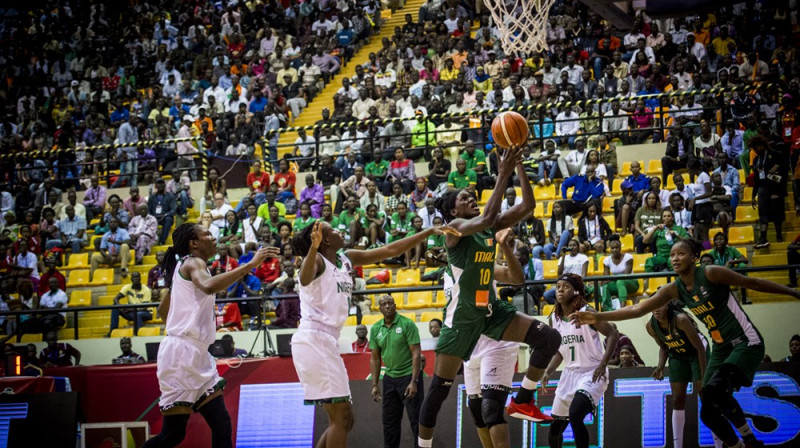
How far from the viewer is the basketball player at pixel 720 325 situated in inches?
305

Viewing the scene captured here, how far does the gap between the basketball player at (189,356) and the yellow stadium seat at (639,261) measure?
869 cm

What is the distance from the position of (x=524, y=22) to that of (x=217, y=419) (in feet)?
33.3

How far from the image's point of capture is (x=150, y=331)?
16062mm

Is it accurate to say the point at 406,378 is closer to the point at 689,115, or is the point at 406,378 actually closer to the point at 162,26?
the point at 689,115

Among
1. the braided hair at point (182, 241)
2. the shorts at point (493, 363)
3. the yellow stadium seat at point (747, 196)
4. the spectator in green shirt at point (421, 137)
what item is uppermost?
the spectator in green shirt at point (421, 137)

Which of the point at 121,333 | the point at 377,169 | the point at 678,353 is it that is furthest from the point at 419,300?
the point at 678,353

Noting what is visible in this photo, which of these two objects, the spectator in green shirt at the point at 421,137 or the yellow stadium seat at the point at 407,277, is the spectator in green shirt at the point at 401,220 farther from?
the spectator in green shirt at the point at 421,137

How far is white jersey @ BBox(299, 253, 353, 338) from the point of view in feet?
24.6

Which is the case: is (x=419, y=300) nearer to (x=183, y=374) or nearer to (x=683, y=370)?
(x=683, y=370)

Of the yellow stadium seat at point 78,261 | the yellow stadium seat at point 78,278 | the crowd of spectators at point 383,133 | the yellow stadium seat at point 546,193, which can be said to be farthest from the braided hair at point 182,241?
the yellow stadium seat at point 78,261

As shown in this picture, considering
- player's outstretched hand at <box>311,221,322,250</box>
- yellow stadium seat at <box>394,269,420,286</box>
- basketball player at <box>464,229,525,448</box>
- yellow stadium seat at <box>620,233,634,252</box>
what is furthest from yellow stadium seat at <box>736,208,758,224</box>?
player's outstretched hand at <box>311,221,322,250</box>

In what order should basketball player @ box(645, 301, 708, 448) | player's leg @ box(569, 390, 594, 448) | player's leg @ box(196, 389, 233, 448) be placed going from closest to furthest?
player's leg @ box(196, 389, 233, 448) < player's leg @ box(569, 390, 594, 448) < basketball player @ box(645, 301, 708, 448)

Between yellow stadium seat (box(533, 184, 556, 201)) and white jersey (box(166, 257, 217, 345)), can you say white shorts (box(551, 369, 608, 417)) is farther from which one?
yellow stadium seat (box(533, 184, 556, 201))

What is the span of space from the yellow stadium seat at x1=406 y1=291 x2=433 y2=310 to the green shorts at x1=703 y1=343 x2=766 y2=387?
7.93 meters
